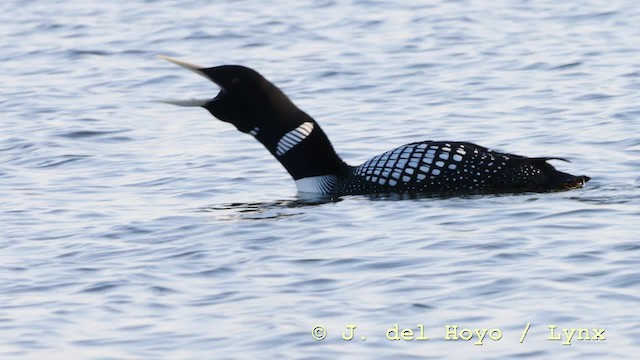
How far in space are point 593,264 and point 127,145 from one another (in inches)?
195

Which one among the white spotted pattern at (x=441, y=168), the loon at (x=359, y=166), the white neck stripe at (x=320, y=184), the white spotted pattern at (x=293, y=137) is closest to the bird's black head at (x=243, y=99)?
the loon at (x=359, y=166)

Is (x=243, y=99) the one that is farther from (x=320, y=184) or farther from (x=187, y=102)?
(x=320, y=184)

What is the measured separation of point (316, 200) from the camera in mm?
9016

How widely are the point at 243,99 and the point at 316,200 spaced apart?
70 cm

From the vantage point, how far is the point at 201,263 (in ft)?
23.8

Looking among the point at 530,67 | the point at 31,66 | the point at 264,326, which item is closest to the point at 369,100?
the point at 530,67

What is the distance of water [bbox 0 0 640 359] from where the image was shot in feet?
20.2

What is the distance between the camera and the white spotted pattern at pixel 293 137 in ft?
30.3

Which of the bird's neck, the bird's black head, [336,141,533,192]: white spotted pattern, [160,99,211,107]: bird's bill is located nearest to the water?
[336,141,533,192]: white spotted pattern

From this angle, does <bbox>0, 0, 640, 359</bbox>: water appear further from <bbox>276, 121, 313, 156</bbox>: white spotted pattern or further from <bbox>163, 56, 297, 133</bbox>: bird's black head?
<bbox>163, 56, 297, 133</bbox>: bird's black head

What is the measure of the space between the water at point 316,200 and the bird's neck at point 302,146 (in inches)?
11.4

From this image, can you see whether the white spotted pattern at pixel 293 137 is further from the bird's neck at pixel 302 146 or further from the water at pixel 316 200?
the water at pixel 316 200

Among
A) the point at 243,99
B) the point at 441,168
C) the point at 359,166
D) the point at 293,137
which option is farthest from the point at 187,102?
the point at 441,168

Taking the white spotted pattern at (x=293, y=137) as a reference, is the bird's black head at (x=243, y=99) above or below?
above
